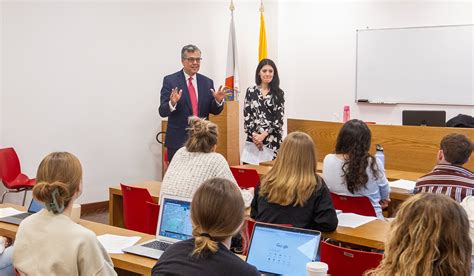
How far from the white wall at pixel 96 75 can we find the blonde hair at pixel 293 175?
391 cm

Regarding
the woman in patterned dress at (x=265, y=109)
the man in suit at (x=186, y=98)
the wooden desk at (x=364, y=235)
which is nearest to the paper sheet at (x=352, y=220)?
the wooden desk at (x=364, y=235)

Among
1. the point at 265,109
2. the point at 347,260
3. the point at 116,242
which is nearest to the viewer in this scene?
the point at 347,260

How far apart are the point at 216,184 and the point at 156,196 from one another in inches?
92.1

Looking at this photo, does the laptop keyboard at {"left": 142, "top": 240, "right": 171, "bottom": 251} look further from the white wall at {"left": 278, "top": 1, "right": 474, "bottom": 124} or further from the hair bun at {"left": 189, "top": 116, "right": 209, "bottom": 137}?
the white wall at {"left": 278, "top": 1, "right": 474, "bottom": 124}

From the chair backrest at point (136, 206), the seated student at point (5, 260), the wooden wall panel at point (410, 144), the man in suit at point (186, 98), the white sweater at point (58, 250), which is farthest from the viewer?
the man in suit at point (186, 98)

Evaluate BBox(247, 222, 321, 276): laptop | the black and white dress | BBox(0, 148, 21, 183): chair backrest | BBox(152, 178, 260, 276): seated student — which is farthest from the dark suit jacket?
BBox(152, 178, 260, 276): seated student

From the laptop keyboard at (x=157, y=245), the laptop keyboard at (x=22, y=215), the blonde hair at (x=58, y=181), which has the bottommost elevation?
the laptop keyboard at (x=157, y=245)

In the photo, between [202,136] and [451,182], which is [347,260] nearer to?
[451,182]

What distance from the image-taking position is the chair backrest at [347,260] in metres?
2.41

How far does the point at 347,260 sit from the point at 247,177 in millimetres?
2289

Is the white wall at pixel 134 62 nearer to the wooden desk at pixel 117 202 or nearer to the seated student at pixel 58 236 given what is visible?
the wooden desk at pixel 117 202

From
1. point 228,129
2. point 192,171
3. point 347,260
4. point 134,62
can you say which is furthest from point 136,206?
point 134,62

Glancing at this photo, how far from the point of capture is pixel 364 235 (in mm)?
3025

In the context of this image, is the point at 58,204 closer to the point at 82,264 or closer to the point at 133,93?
the point at 82,264
